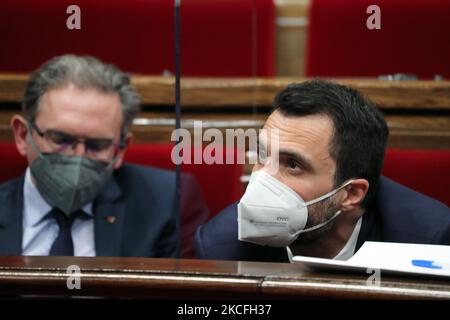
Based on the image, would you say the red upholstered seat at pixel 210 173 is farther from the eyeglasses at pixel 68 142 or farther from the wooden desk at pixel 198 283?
the wooden desk at pixel 198 283

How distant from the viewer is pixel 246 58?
98 centimetres

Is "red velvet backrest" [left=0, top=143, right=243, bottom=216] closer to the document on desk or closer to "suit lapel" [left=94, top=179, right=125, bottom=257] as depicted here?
"suit lapel" [left=94, top=179, right=125, bottom=257]

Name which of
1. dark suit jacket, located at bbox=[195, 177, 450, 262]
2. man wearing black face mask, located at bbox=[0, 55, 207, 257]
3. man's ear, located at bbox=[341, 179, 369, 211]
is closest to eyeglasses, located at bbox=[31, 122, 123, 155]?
man wearing black face mask, located at bbox=[0, 55, 207, 257]

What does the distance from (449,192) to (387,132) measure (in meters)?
0.08

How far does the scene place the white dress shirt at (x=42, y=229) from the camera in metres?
0.81

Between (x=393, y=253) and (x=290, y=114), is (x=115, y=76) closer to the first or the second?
(x=290, y=114)

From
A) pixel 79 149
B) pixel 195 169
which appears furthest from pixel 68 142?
pixel 195 169

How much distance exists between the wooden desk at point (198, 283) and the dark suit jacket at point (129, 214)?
11.2 inches

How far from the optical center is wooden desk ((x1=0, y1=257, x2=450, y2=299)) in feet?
1.58

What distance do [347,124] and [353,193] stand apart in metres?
0.06

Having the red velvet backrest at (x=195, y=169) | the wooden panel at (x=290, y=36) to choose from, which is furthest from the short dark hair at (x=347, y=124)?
the wooden panel at (x=290, y=36)

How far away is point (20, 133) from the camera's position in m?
0.86

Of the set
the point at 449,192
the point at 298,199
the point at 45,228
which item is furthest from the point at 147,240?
A: the point at 449,192

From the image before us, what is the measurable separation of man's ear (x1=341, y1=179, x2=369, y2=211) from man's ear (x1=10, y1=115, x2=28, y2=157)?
14.4 inches
